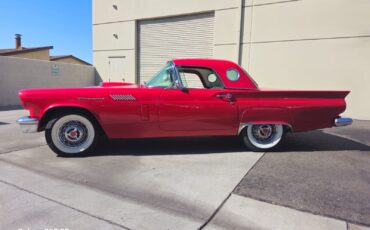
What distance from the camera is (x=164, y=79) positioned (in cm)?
402

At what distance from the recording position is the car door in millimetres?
3803

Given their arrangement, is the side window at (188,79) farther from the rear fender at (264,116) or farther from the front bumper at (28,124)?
the front bumper at (28,124)

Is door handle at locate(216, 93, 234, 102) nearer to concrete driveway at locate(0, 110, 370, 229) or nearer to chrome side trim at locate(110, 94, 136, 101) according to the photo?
concrete driveway at locate(0, 110, 370, 229)

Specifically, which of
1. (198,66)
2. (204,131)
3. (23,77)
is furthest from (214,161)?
(23,77)

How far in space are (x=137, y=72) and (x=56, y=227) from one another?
1081 centimetres

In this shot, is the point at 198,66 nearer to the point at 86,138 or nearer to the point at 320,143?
the point at 86,138

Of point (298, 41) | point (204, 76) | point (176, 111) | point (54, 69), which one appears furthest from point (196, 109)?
point (54, 69)

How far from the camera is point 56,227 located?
6.53ft

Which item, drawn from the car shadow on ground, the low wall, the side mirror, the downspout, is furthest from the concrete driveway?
the low wall

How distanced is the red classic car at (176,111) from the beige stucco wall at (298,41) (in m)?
5.06

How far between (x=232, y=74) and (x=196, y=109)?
36.5 inches

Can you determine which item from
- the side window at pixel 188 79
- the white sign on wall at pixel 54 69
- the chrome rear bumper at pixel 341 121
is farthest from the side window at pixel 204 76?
the white sign on wall at pixel 54 69

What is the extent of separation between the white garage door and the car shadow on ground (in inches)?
247

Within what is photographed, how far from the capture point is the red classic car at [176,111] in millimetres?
3666
